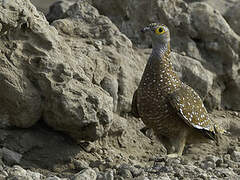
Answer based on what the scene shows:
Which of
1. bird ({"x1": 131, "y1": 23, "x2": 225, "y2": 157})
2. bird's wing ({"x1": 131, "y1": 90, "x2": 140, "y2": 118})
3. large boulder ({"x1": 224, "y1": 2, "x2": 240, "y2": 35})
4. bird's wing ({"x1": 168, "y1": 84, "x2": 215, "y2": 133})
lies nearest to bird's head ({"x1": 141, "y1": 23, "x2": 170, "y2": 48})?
bird ({"x1": 131, "y1": 23, "x2": 225, "y2": 157})

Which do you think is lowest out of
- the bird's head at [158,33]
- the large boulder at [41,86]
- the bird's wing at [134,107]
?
the bird's wing at [134,107]

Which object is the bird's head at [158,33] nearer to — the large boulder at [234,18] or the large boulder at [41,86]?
the large boulder at [41,86]

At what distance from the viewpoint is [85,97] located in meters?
6.09

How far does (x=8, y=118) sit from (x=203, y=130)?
2.65 m

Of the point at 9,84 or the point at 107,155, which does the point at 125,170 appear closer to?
the point at 107,155

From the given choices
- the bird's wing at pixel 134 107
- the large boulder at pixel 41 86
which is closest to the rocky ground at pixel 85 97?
the large boulder at pixel 41 86

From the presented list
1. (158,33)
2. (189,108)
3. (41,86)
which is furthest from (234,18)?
(41,86)

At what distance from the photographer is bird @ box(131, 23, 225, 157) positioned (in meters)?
6.57

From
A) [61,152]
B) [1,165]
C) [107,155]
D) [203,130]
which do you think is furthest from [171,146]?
[1,165]

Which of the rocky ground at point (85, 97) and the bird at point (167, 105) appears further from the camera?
the bird at point (167, 105)

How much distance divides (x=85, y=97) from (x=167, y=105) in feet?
3.80

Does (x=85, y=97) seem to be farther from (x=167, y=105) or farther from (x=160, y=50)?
(x=160, y=50)

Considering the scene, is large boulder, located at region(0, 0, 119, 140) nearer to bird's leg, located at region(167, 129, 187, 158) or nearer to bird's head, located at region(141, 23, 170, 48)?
bird's leg, located at region(167, 129, 187, 158)

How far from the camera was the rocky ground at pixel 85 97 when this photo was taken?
578cm
